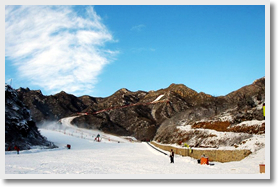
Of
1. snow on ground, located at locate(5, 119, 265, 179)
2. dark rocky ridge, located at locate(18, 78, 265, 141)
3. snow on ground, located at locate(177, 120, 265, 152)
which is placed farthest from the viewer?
dark rocky ridge, located at locate(18, 78, 265, 141)

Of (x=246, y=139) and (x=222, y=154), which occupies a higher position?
(x=246, y=139)

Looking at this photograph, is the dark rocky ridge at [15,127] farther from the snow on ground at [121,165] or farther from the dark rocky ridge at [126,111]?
the dark rocky ridge at [126,111]

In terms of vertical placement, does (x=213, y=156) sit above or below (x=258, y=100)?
below

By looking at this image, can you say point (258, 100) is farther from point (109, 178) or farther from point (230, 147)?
point (109, 178)

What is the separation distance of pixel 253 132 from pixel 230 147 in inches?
108

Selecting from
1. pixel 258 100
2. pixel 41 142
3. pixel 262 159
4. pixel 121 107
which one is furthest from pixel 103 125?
pixel 262 159

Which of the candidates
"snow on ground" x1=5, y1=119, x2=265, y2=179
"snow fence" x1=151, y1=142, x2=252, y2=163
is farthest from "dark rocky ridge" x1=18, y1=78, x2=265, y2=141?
"snow on ground" x1=5, y1=119, x2=265, y2=179

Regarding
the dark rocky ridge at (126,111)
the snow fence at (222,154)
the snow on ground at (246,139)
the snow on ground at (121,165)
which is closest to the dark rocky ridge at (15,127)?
the snow on ground at (121,165)

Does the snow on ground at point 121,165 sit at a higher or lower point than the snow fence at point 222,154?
lower

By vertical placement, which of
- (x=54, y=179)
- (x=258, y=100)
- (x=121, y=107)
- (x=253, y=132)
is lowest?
(x=54, y=179)

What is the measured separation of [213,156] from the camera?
898 inches

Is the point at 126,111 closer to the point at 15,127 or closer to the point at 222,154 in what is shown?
the point at 15,127

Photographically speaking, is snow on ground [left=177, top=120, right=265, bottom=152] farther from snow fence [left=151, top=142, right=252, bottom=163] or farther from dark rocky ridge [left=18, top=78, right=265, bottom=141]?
dark rocky ridge [left=18, top=78, right=265, bottom=141]

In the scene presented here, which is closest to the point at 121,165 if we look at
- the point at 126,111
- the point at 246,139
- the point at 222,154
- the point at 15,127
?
the point at 222,154
